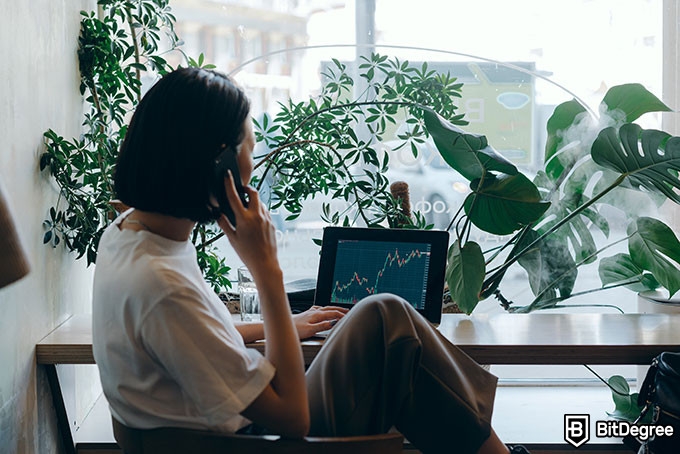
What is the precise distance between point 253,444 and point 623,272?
5.36 ft

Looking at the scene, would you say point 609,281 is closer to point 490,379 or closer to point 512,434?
point 512,434

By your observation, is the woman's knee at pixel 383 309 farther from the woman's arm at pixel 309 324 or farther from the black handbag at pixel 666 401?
the black handbag at pixel 666 401

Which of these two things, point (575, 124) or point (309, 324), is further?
point (575, 124)

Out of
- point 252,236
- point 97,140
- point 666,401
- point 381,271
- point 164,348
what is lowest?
point 666,401

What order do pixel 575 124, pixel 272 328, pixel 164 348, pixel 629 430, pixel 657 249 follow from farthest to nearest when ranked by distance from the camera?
pixel 575 124
pixel 657 249
pixel 629 430
pixel 272 328
pixel 164 348

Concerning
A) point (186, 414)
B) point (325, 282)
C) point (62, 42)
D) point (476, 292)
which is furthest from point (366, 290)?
point (62, 42)

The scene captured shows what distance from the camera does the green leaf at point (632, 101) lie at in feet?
7.45

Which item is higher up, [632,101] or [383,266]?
[632,101]

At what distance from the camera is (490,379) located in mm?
1583

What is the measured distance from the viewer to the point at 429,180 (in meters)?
2.90

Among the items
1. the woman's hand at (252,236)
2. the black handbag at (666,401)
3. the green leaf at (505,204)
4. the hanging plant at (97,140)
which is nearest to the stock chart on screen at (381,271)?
the green leaf at (505,204)

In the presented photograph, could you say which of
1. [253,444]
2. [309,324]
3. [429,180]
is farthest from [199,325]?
[429,180]

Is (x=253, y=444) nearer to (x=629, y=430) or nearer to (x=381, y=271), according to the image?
(x=381, y=271)

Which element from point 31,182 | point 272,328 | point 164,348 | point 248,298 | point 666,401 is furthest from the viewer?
point 248,298
